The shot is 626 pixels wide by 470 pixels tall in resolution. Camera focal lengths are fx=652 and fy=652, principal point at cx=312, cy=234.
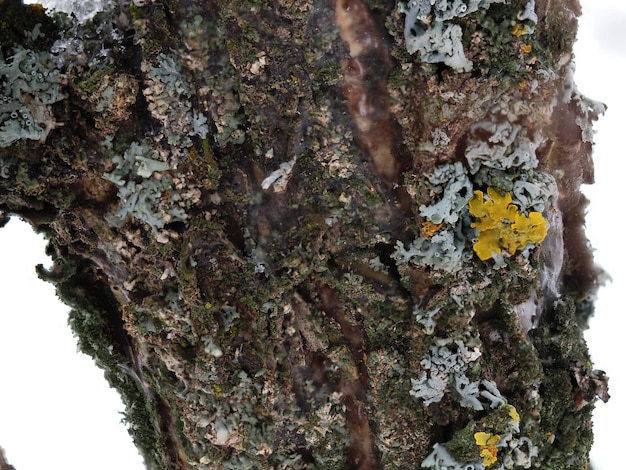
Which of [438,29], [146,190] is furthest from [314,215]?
[438,29]

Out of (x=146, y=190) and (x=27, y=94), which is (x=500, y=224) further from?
(x=27, y=94)

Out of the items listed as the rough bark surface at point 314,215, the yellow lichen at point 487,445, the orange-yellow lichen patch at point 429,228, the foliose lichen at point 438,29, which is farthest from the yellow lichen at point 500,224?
the yellow lichen at point 487,445

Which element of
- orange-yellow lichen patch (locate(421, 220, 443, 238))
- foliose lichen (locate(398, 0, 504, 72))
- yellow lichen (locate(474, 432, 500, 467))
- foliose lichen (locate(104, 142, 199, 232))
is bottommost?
yellow lichen (locate(474, 432, 500, 467))

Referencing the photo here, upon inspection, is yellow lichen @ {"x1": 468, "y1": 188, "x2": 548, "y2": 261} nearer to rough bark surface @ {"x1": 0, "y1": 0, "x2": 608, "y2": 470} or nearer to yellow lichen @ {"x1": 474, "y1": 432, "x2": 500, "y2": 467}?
rough bark surface @ {"x1": 0, "y1": 0, "x2": 608, "y2": 470}

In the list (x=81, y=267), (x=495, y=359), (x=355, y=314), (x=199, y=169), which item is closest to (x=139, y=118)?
(x=199, y=169)

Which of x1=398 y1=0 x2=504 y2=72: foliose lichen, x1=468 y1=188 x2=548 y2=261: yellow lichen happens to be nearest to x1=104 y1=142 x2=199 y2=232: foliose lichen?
x1=398 y1=0 x2=504 y2=72: foliose lichen
